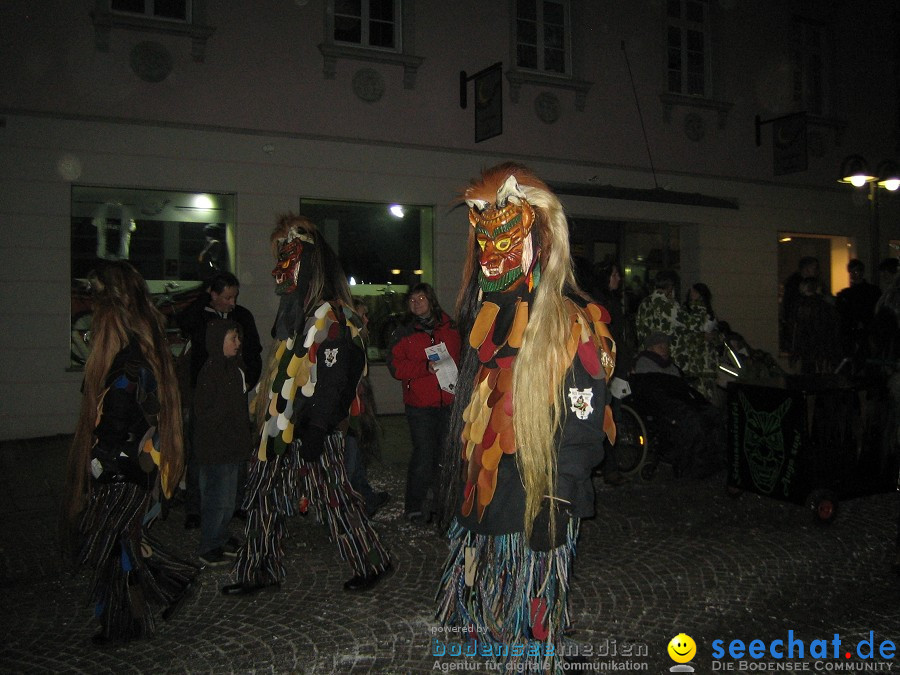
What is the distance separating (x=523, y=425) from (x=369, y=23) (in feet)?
31.2

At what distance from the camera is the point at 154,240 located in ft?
31.8

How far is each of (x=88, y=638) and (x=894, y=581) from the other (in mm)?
4460

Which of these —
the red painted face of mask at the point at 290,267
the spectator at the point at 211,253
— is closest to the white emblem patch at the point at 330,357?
the red painted face of mask at the point at 290,267

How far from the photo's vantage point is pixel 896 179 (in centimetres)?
1099

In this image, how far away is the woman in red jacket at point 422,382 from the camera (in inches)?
224

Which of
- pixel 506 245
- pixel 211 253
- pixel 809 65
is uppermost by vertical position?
pixel 809 65

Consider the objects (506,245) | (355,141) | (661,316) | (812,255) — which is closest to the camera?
(506,245)

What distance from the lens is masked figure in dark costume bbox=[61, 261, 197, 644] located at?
3.60 metres

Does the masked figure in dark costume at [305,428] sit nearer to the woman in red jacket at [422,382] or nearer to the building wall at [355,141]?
the woman in red jacket at [422,382]

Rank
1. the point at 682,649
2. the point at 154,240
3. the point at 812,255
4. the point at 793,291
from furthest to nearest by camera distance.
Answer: the point at 812,255, the point at 793,291, the point at 154,240, the point at 682,649

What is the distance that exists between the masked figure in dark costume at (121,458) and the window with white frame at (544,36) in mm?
9605

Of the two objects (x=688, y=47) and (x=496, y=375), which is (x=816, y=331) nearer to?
(x=688, y=47)

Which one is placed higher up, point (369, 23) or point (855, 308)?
point (369, 23)

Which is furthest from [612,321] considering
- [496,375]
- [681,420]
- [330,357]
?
[496,375]
